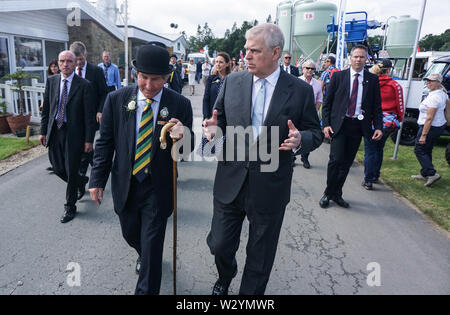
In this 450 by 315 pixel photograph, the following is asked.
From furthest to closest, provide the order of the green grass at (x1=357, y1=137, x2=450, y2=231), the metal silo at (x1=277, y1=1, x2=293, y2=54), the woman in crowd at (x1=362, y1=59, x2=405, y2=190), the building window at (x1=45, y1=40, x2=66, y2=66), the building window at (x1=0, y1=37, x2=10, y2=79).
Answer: the metal silo at (x1=277, y1=1, x2=293, y2=54) → the building window at (x1=45, y1=40, x2=66, y2=66) → the building window at (x1=0, y1=37, x2=10, y2=79) → the woman in crowd at (x1=362, y1=59, x2=405, y2=190) → the green grass at (x1=357, y1=137, x2=450, y2=231)

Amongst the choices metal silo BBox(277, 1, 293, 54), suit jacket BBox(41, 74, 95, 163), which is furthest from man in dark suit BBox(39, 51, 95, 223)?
metal silo BBox(277, 1, 293, 54)

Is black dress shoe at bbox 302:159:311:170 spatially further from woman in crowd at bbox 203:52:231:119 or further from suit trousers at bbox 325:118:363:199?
woman in crowd at bbox 203:52:231:119

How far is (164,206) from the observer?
2.60 metres

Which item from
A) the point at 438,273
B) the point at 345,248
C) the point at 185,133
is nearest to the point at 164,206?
the point at 185,133

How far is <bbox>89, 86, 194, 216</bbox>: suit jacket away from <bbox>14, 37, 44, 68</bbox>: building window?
32.6ft

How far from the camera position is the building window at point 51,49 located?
12.7m

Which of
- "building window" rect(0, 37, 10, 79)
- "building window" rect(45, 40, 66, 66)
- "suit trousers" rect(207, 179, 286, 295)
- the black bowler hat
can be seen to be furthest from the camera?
"building window" rect(45, 40, 66, 66)

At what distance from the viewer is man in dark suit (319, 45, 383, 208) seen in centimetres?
452

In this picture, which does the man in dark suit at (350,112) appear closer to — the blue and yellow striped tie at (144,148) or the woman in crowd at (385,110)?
the woman in crowd at (385,110)

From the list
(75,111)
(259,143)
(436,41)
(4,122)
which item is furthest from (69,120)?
(436,41)

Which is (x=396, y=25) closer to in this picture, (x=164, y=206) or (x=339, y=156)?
(x=339, y=156)

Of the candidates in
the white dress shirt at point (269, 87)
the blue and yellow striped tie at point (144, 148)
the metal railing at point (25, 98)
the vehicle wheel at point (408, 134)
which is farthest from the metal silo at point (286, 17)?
the blue and yellow striped tie at point (144, 148)

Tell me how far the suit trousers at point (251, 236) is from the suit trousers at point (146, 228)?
46cm

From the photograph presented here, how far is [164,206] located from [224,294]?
975 mm
